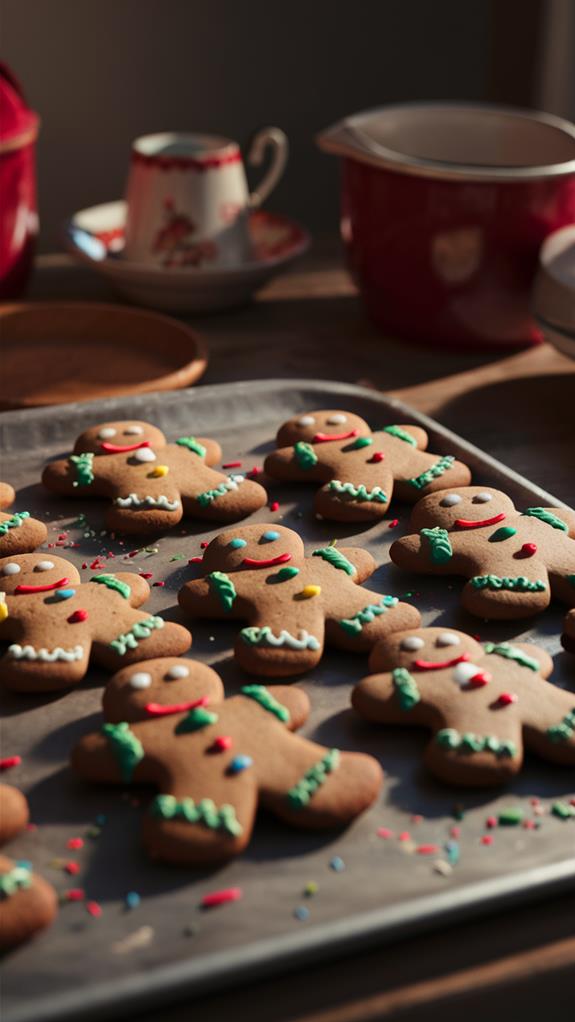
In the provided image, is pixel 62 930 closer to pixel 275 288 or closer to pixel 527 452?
pixel 527 452

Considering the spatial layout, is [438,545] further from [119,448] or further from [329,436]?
[119,448]

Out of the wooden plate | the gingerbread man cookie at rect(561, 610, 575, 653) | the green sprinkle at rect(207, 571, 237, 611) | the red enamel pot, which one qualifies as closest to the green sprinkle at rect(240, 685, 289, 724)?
the green sprinkle at rect(207, 571, 237, 611)

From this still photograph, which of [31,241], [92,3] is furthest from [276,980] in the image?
[92,3]

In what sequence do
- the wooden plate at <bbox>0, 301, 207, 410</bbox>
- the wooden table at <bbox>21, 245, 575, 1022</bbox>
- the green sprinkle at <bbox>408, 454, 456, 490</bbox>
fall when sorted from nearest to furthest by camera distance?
the wooden table at <bbox>21, 245, 575, 1022</bbox> < the green sprinkle at <bbox>408, 454, 456, 490</bbox> < the wooden plate at <bbox>0, 301, 207, 410</bbox>

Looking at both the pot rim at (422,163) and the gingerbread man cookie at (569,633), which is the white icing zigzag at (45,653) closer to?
the gingerbread man cookie at (569,633)

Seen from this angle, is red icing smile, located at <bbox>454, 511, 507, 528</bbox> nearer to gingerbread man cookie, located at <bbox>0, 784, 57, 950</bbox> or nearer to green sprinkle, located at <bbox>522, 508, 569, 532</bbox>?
green sprinkle, located at <bbox>522, 508, 569, 532</bbox>

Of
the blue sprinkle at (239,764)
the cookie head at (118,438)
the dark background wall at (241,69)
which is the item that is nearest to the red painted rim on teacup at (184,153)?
the dark background wall at (241,69)
